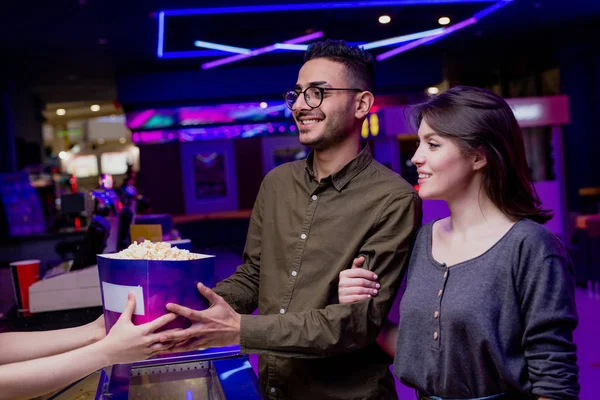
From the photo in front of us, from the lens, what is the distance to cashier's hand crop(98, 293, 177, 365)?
50.3 inches

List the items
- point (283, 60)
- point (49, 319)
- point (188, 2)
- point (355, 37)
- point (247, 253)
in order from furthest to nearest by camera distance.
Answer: point (283, 60) < point (355, 37) < point (188, 2) < point (49, 319) < point (247, 253)

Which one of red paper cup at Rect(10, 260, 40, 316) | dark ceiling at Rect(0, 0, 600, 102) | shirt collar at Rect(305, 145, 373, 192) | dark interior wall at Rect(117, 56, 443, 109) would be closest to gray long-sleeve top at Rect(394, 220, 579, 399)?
shirt collar at Rect(305, 145, 373, 192)

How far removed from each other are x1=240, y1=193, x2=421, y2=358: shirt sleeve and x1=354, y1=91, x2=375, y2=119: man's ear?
390 millimetres

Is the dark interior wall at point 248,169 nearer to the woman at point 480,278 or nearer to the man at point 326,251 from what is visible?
the man at point 326,251

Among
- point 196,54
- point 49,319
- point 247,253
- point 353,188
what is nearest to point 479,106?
point 353,188

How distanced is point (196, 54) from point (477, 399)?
963cm

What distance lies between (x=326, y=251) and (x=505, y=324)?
0.50m

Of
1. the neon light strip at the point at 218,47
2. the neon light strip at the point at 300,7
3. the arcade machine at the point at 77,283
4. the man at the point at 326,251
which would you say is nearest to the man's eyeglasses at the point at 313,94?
the man at the point at 326,251

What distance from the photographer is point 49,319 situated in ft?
9.12

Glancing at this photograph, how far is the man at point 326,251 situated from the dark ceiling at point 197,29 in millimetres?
5956

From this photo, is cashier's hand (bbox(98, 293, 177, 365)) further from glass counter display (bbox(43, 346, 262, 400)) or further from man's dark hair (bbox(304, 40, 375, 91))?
man's dark hair (bbox(304, 40, 375, 91))

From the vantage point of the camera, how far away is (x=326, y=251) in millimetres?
1686

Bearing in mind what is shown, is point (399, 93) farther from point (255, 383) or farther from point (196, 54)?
point (255, 383)

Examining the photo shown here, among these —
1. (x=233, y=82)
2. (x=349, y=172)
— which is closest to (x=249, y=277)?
(x=349, y=172)
